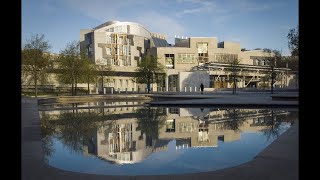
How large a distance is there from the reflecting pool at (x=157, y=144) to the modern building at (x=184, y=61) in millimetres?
50955

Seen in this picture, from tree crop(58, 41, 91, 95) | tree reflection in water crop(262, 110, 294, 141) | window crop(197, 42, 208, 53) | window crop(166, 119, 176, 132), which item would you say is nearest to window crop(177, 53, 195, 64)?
window crop(197, 42, 208, 53)

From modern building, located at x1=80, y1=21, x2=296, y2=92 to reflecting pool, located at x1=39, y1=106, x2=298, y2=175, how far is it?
5096 centimetres

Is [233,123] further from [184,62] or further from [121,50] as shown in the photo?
[121,50]

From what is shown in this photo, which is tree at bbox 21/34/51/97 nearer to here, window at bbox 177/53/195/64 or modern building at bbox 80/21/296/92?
modern building at bbox 80/21/296/92

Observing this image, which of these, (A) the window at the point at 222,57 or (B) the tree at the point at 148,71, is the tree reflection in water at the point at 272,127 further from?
(A) the window at the point at 222,57

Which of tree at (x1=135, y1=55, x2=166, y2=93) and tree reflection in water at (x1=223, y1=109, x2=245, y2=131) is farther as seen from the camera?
tree at (x1=135, y1=55, x2=166, y2=93)

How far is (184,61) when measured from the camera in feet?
248

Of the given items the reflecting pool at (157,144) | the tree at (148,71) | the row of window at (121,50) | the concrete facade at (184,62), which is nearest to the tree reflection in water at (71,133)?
the reflecting pool at (157,144)

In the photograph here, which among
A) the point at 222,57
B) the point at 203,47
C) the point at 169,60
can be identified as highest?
the point at 203,47

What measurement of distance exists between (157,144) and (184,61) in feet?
219

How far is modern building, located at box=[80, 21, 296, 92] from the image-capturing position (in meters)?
67.4

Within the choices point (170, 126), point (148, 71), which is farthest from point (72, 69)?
point (170, 126)
